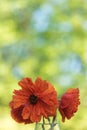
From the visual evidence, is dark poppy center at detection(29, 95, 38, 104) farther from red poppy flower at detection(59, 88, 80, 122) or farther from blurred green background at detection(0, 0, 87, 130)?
blurred green background at detection(0, 0, 87, 130)

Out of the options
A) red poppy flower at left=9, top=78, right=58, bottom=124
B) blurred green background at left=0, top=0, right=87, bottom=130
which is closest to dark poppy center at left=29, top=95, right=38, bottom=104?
red poppy flower at left=9, top=78, right=58, bottom=124

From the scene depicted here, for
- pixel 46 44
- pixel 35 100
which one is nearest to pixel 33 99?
pixel 35 100

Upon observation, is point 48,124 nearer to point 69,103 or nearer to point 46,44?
point 69,103

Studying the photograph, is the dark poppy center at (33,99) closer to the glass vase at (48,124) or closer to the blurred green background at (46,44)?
the glass vase at (48,124)

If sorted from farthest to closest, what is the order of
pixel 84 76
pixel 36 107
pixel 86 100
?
1. pixel 84 76
2. pixel 86 100
3. pixel 36 107

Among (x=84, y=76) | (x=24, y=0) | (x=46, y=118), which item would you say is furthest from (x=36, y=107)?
(x=24, y=0)

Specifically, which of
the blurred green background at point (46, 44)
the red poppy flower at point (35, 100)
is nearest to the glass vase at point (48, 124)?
the red poppy flower at point (35, 100)

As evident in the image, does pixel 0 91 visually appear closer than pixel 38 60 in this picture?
Yes

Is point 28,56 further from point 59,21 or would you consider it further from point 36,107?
point 36,107
